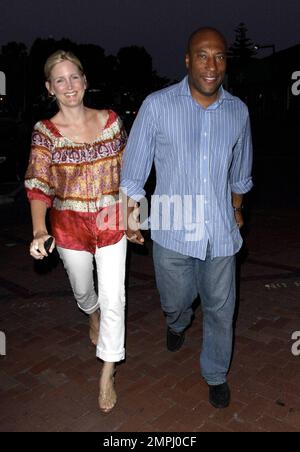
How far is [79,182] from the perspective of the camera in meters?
2.87

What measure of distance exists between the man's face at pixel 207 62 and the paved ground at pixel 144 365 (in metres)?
1.96

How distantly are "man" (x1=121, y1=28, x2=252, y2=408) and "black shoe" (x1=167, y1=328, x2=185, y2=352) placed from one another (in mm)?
661

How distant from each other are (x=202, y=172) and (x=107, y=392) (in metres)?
1.53

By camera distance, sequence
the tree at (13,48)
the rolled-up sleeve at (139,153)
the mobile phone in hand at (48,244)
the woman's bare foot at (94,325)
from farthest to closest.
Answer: the tree at (13,48) → the woman's bare foot at (94,325) → the rolled-up sleeve at (139,153) → the mobile phone in hand at (48,244)

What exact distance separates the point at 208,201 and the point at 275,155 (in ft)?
59.1

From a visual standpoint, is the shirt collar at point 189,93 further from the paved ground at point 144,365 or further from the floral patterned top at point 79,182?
the paved ground at point 144,365

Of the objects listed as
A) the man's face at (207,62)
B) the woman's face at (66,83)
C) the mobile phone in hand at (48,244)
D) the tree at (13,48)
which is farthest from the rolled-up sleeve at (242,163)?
the tree at (13,48)

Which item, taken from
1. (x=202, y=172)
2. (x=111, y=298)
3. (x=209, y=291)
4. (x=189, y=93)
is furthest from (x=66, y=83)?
(x=209, y=291)

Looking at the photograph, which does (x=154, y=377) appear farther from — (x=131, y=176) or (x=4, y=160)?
(x=4, y=160)

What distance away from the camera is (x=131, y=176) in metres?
2.84

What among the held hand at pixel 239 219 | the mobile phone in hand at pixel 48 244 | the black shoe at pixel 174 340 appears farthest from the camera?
the black shoe at pixel 174 340

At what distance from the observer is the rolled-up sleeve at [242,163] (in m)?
2.97
